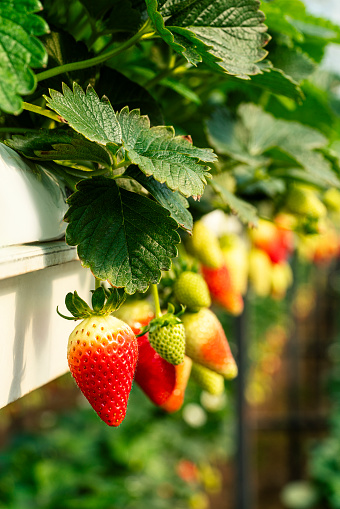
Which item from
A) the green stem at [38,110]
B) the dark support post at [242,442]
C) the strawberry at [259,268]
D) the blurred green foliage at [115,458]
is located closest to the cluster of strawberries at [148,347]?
the green stem at [38,110]

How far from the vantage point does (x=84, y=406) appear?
2.18 metres

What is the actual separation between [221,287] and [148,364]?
0.68 ft

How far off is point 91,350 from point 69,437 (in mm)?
1629

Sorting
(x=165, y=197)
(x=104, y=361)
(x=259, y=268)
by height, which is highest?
(x=165, y=197)

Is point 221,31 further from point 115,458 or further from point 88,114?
point 115,458

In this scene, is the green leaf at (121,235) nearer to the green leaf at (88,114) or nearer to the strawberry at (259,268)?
the green leaf at (88,114)

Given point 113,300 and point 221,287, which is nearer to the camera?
point 113,300

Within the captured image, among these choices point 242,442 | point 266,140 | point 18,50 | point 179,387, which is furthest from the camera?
point 242,442

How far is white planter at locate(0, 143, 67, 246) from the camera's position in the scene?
0.30m

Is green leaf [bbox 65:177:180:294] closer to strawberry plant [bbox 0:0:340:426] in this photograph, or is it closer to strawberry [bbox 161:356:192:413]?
strawberry plant [bbox 0:0:340:426]

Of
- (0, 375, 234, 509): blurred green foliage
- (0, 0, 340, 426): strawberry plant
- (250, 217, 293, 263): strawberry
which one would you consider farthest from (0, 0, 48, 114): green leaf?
(0, 375, 234, 509): blurred green foliage

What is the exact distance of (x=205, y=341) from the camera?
1.43 ft

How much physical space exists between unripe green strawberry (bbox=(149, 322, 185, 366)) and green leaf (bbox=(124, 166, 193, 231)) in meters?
0.08

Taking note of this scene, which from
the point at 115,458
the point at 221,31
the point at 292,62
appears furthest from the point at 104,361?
the point at 115,458
